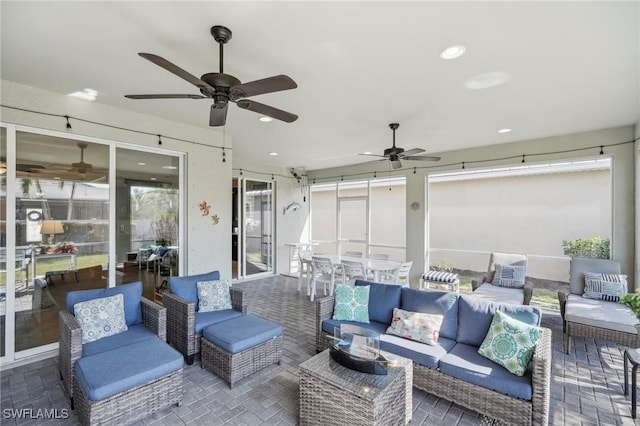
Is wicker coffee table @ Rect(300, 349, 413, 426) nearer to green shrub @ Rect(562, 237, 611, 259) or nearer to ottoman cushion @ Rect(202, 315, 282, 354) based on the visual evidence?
ottoman cushion @ Rect(202, 315, 282, 354)

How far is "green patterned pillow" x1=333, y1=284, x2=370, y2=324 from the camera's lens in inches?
121

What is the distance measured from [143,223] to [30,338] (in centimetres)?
171

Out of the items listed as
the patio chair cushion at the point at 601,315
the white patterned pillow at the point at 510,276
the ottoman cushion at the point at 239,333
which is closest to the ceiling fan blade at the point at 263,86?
the ottoman cushion at the point at 239,333

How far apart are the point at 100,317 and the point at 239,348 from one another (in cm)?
131

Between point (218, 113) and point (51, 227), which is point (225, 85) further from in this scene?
point (51, 227)

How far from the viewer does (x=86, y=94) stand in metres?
3.29

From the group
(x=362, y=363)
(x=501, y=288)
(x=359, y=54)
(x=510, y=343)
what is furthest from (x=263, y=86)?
(x=501, y=288)

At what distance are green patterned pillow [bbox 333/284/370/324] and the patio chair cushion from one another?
2450 mm

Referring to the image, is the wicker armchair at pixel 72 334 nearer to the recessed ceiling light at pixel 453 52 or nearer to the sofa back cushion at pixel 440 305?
the sofa back cushion at pixel 440 305

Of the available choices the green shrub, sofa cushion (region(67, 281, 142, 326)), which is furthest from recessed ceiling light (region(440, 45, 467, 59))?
Answer: the green shrub

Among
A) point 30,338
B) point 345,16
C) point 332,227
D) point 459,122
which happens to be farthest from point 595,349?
point 30,338

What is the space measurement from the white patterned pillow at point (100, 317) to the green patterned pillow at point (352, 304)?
2.13m

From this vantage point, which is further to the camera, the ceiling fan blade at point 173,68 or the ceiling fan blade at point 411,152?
the ceiling fan blade at point 411,152

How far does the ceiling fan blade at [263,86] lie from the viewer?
1.86m
